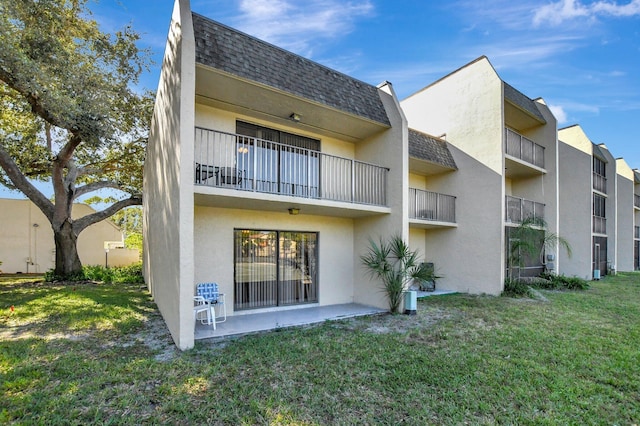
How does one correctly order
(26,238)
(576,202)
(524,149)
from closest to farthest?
(524,149) → (576,202) → (26,238)

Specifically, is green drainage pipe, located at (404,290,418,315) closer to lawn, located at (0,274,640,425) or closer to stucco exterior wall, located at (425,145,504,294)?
lawn, located at (0,274,640,425)

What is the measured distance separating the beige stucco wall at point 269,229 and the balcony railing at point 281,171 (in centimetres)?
94

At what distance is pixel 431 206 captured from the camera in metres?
11.8

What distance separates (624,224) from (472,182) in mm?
20018

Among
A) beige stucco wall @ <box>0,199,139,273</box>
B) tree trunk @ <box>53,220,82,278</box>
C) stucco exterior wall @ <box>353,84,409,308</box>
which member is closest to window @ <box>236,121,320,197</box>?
stucco exterior wall @ <box>353,84,409,308</box>

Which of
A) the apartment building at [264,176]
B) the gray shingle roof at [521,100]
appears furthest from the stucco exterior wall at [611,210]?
the apartment building at [264,176]

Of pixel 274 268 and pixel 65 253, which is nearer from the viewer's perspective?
pixel 274 268

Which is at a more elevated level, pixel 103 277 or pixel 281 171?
pixel 281 171

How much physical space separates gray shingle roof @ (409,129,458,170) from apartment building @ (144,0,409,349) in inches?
91.2

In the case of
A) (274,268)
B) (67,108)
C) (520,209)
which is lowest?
(274,268)

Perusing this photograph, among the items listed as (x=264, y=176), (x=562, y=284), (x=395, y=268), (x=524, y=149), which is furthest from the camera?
(x=524, y=149)

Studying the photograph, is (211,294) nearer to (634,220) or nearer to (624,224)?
(624,224)

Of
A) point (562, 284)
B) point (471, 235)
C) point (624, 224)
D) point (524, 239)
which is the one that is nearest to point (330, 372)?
point (471, 235)

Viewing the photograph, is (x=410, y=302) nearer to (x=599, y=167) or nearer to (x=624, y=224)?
(x=599, y=167)
